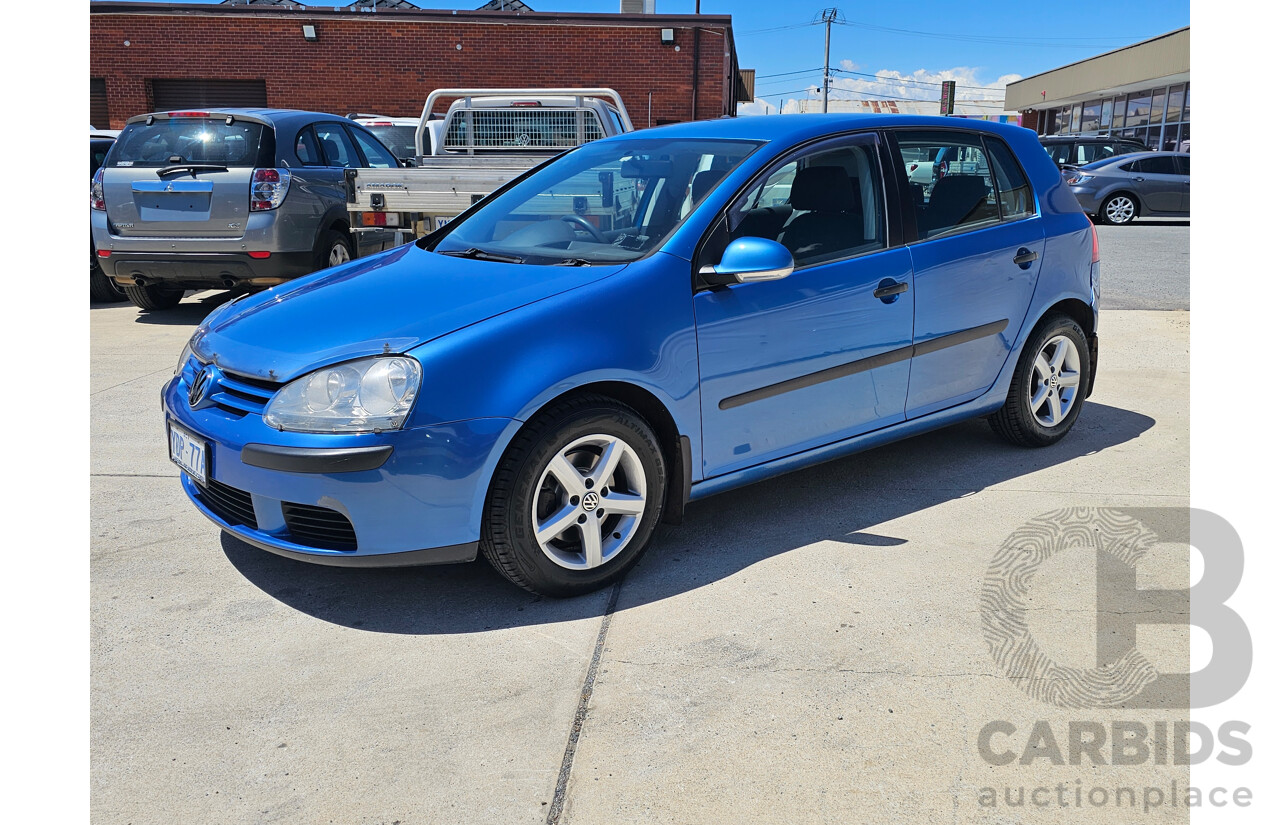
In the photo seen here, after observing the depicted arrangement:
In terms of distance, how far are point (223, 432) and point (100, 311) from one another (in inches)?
286

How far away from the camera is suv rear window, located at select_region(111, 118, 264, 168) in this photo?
309 inches

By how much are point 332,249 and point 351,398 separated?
5.87m

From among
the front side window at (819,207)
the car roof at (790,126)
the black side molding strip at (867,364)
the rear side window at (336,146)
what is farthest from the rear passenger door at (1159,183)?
the front side window at (819,207)

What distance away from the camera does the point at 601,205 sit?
13.2ft

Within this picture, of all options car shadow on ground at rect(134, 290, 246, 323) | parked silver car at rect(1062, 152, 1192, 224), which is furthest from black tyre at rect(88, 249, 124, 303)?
parked silver car at rect(1062, 152, 1192, 224)

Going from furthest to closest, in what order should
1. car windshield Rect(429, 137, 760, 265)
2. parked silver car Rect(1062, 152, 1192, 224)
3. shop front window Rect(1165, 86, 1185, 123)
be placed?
shop front window Rect(1165, 86, 1185, 123), parked silver car Rect(1062, 152, 1192, 224), car windshield Rect(429, 137, 760, 265)

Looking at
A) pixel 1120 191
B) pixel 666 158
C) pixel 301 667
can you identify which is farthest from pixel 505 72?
pixel 301 667

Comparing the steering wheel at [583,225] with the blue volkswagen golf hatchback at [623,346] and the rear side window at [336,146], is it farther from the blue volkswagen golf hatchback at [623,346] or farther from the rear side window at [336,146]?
the rear side window at [336,146]

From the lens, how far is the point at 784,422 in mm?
3773

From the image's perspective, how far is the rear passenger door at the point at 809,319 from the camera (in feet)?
11.7

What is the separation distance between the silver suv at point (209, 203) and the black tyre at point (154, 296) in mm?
671

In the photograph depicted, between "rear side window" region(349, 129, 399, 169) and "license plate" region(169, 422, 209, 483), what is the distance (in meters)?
6.31

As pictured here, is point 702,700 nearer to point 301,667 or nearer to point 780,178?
point 301,667

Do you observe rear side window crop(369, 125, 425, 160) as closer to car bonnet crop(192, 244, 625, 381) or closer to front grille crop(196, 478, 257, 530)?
car bonnet crop(192, 244, 625, 381)
